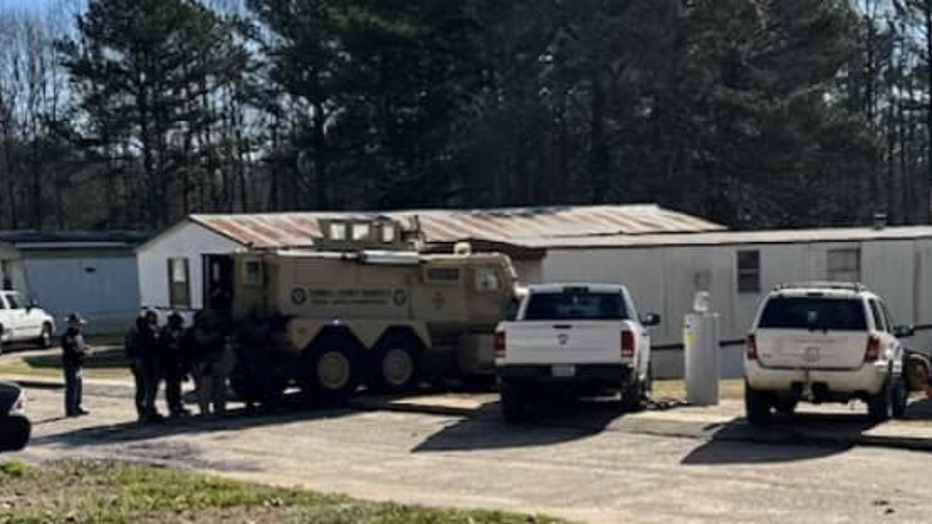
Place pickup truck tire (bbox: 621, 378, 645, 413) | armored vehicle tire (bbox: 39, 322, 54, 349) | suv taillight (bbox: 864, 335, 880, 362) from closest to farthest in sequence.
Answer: suv taillight (bbox: 864, 335, 880, 362)
pickup truck tire (bbox: 621, 378, 645, 413)
armored vehicle tire (bbox: 39, 322, 54, 349)

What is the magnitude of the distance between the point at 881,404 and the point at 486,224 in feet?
60.8

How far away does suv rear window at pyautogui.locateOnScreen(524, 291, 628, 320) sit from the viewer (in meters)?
20.2

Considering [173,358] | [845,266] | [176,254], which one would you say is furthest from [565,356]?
[176,254]

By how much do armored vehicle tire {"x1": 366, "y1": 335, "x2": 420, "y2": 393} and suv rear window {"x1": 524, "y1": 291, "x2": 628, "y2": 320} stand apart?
174 inches

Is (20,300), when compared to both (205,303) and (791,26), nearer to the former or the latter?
(205,303)

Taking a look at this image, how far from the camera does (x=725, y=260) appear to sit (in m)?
31.0

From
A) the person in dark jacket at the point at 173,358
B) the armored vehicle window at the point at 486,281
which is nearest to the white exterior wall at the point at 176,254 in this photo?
the armored vehicle window at the point at 486,281

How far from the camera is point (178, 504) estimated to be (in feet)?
40.0

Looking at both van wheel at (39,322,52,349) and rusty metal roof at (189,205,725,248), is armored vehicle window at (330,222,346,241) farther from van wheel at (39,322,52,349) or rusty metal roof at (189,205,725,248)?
van wheel at (39,322,52,349)

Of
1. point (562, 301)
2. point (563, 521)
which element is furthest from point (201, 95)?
point (563, 521)

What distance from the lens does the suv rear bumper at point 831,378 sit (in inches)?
699

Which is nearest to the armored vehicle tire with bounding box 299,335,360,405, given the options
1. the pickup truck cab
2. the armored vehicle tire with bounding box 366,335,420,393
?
the armored vehicle tire with bounding box 366,335,420,393

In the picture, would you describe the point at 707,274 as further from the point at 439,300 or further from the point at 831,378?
the point at 831,378

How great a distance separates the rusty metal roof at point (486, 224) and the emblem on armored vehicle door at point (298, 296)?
15.9 feet
